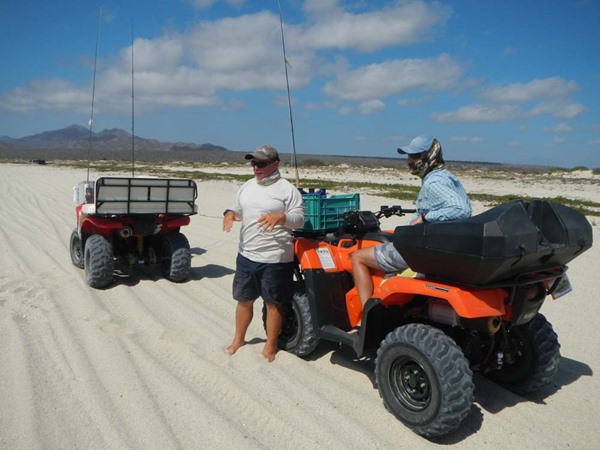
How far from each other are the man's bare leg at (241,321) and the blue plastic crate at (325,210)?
2.77 feet

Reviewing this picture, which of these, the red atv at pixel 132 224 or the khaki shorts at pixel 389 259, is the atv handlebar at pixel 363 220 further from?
the red atv at pixel 132 224

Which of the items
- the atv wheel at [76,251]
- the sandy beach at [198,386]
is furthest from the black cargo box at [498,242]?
the atv wheel at [76,251]

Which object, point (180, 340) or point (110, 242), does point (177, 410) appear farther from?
point (110, 242)

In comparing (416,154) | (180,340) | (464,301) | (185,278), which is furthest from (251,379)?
(185,278)

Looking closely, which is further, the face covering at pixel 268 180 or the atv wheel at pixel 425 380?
the face covering at pixel 268 180

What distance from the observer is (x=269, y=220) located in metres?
3.92

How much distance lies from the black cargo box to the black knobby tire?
1298mm

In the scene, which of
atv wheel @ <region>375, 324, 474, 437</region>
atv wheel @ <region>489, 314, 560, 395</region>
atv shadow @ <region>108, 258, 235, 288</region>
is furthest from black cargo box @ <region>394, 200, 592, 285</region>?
atv shadow @ <region>108, 258, 235, 288</region>

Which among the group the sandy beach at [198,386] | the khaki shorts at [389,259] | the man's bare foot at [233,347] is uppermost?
the khaki shorts at [389,259]

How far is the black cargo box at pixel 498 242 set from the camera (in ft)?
9.39

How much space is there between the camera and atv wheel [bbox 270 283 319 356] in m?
4.36

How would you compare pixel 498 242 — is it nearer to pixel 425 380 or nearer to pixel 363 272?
pixel 425 380

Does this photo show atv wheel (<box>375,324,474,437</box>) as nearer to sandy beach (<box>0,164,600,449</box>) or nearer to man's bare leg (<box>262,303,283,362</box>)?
sandy beach (<box>0,164,600,449</box>)

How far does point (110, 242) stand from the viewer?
679cm
